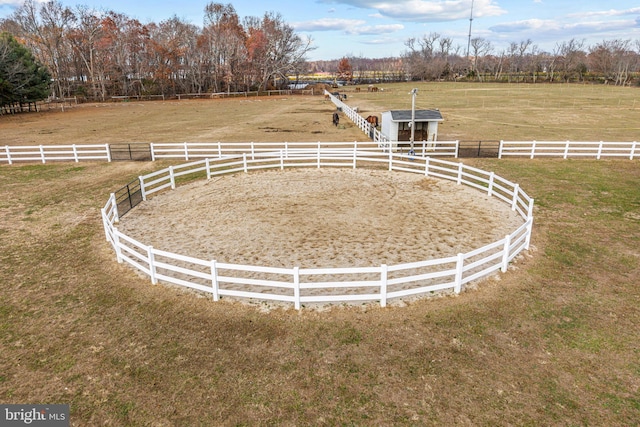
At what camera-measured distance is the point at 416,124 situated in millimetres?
26891

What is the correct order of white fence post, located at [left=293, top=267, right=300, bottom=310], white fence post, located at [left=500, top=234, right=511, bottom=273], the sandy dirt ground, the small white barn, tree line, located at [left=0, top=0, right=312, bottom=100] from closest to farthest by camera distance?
1. white fence post, located at [left=293, top=267, right=300, bottom=310]
2. white fence post, located at [left=500, top=234, right=511, bottom=273]
3. the sandy dirt ground
4. the small white barn
5. tree line, located at [left=0, top=0, right=312, bottom=100]

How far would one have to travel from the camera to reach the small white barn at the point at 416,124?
26234mm

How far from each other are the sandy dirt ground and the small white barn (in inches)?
A: 322

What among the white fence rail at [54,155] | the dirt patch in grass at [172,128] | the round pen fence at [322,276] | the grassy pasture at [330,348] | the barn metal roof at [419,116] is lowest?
the grassy pasture at [330,348]

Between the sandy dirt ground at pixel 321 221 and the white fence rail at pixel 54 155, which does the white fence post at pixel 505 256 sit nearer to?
the sandy dirt ground at pixel 321 221

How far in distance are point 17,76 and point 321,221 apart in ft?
194

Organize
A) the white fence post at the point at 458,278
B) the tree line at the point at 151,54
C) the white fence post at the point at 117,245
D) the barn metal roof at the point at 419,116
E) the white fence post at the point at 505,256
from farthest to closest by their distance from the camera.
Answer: the tree line at the point at 151,54 < the barn metal roof at the point at 419,116 < the white fence post at the point at 117,245 < the white fence post at the point at 505,256 < the white fence post at the point at 458,278

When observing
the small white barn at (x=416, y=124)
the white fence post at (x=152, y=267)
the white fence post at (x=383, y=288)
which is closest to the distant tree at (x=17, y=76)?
the small white barn at (x=416, y=124)

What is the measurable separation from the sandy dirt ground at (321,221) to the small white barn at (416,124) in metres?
8.19

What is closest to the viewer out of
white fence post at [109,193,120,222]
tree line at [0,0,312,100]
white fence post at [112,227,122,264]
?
white fence post at [112,227,122,264]

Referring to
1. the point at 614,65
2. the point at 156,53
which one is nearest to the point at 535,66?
the point at 614,65

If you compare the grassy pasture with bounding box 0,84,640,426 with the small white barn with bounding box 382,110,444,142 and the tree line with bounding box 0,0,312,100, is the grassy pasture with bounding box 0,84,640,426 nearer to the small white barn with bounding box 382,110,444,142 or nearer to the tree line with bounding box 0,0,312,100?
the small white barn with bounding box 382,110,444,142

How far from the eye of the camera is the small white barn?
86.1ft

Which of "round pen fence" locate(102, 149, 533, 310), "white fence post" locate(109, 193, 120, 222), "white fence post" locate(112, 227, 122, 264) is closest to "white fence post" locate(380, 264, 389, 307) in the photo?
"round pen fence" locate(102, 149, 533, 310)
